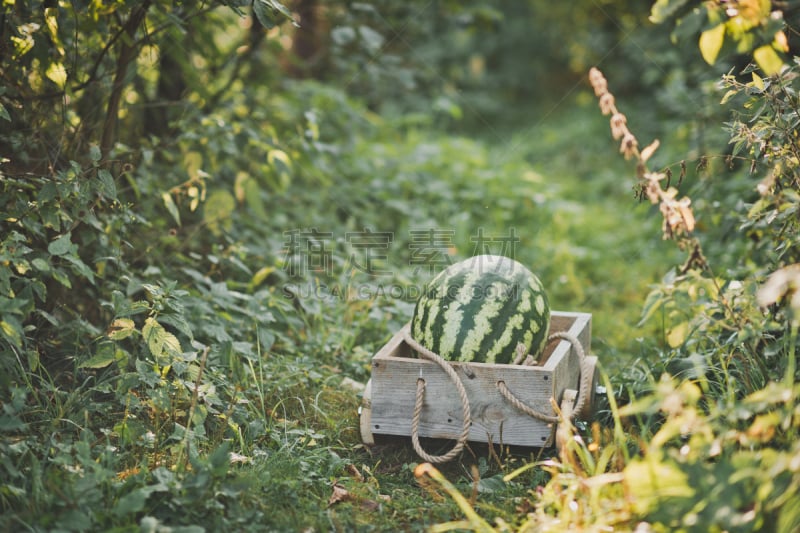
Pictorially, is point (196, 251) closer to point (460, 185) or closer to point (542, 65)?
point (460, 185)

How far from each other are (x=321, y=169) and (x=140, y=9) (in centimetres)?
206

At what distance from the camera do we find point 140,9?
303 cm

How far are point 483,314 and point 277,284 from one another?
167 cm

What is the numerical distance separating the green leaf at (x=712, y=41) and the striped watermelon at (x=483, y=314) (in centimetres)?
107

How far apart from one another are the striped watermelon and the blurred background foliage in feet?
1.29

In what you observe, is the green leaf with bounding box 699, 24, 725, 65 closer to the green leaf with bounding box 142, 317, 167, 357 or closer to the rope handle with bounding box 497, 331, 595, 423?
the rope handle with bounding box 497, 331, 595, 423

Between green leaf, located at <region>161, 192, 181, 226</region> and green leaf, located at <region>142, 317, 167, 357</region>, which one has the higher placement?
green leaf, located at <region>161, 192, 181, 226</region>

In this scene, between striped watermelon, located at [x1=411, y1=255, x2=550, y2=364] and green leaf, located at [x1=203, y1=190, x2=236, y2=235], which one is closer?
striped watermelon, located at [x1=411, y1=255, x2=550, y2=364]

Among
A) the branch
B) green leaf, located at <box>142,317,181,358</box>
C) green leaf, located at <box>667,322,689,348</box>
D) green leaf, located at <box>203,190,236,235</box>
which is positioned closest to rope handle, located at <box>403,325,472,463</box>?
green leaf, located at <box>142,317,181,358</box>

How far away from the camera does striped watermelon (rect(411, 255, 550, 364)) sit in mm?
2639

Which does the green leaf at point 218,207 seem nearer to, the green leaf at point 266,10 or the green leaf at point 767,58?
the green leaf at point 266,10

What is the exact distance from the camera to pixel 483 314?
2672 millimetres

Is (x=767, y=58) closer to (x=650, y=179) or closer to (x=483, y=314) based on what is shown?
(x=650, y=179)

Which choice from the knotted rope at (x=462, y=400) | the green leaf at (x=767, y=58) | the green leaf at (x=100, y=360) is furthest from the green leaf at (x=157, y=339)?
the green leaf at (x=767, y=58)
